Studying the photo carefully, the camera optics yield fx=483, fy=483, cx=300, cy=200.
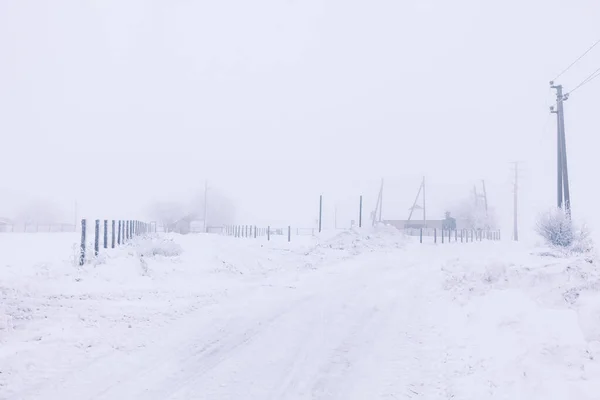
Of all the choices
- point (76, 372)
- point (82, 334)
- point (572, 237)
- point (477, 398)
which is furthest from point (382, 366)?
point (572, 237)

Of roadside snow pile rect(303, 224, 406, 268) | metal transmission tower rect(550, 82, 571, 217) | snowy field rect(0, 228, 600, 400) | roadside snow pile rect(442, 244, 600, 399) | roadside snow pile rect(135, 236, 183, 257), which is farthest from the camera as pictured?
roadside snow pile rect(303, 224, 406, 268)

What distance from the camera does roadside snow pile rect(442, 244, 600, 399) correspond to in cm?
571

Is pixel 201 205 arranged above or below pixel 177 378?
above

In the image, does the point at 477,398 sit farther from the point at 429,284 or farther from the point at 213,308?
the point at 429,284

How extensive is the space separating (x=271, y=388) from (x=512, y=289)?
6443 millimetres

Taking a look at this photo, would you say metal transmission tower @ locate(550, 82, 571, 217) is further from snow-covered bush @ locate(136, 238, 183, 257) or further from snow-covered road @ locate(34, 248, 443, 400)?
snow-covered bush @ locate(136, 238, 183, 257)

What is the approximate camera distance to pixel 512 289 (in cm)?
1033

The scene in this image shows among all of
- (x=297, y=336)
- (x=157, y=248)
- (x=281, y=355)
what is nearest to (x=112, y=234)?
(x=157, y=248)

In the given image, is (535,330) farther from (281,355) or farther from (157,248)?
(157,248)

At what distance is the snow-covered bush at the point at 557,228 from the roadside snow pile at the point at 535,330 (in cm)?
1006

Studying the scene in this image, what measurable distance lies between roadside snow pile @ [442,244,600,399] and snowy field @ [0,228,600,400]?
24 mm

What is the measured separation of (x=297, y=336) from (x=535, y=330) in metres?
3.81

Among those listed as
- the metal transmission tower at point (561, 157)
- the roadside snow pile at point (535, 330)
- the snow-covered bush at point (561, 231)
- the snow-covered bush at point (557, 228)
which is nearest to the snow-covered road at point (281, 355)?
the roadside snow pile at point (535, 330)

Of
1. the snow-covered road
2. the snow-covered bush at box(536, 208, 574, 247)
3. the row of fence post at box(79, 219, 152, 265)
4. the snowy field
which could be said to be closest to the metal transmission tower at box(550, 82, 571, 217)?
the snow-covered bush at box(536, 208, 574, 247)
